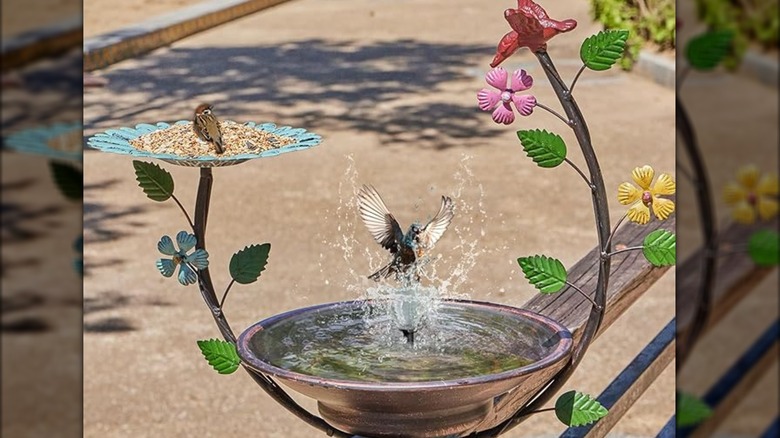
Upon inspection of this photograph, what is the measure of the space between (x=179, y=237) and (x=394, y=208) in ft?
9.24

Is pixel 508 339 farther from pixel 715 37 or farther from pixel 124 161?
pixel 124 161

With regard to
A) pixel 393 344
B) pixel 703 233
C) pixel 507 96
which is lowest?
pixel 393 344

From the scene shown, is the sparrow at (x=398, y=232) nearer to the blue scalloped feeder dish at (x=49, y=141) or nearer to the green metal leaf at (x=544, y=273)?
the green metal leaf at (x=544, y=273)

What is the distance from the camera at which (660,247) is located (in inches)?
42.8

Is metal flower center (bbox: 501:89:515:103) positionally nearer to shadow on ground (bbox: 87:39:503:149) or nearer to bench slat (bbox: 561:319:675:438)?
bench slat (bbox: 561:319:675:438)

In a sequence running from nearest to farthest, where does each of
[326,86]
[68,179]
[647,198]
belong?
[68,179]
[647,198]
[326,86]

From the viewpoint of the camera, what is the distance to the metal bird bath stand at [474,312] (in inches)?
40.6

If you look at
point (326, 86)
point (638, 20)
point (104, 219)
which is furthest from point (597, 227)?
point (326, 86)

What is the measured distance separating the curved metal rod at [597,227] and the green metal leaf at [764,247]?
697 mm

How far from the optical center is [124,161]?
4711 mm

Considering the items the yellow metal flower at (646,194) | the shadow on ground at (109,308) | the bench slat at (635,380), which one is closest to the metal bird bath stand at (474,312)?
the yellow metal flower at (646,194)

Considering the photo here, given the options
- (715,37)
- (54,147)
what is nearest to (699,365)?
(715,37)

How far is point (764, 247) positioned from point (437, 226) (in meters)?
0.84

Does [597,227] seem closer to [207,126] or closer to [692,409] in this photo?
[207,126]
